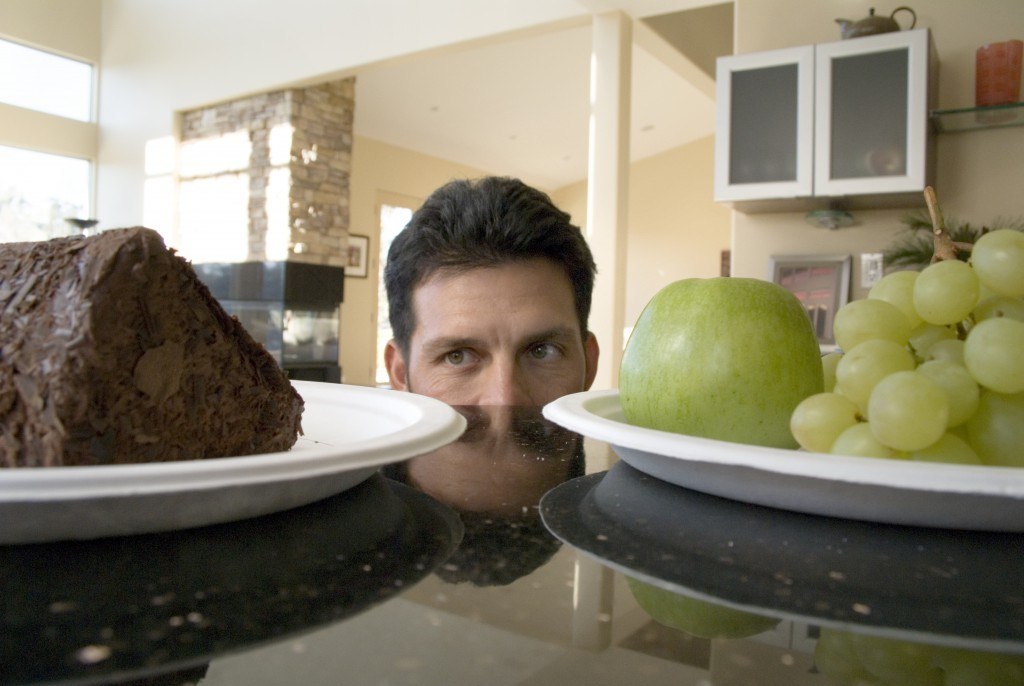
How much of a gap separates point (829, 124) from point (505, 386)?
2134mm

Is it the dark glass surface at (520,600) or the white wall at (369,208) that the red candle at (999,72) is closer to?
the dark glass surface at (520,600)

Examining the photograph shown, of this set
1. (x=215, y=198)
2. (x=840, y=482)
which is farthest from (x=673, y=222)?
(x=840, y=482)

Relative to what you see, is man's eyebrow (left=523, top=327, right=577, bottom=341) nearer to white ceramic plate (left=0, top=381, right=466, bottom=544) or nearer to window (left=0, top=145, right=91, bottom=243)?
white ceramic plate (left=0, top=381, right=466, bottom=544)

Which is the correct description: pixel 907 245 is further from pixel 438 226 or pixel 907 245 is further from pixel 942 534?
pixel 942 534

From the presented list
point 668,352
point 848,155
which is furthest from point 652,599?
point 848,155

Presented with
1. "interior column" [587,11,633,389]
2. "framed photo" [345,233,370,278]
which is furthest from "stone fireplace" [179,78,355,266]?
"interior column" [587,11,633,389]

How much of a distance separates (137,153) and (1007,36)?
6981 mm

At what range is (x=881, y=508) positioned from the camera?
1.15 feet

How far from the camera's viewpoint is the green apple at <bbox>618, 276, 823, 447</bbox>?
1.55ft

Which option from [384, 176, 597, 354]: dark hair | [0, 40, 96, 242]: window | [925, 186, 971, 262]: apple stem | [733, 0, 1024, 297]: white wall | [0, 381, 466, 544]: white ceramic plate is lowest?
[0, 381, 466, 544]: white ceramic plate

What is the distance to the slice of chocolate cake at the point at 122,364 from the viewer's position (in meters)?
0.34

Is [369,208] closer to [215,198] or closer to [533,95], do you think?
[215,198]

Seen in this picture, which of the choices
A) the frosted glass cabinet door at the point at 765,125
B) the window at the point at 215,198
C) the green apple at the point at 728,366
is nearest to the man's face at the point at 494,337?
the green apple at the point at 728,366

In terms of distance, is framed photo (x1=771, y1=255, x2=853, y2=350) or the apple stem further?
framed photo (x1=771, y1=255, x2=853, y2=350)
